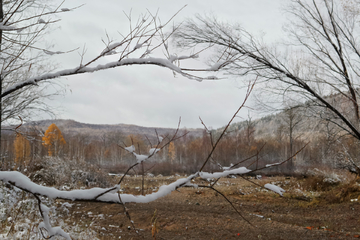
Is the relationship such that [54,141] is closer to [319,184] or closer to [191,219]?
[191,219]

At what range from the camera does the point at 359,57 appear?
5.91 metres

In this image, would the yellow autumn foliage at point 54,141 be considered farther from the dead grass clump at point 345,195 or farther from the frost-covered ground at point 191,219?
the dead grass clump at point 345,195

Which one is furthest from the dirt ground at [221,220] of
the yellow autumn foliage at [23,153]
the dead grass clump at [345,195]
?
the yellow autumn foliage at [23,153]

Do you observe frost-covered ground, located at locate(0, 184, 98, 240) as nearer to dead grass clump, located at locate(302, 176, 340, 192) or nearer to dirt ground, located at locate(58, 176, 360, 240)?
dirt ground, located at locate(58, 176, 360, 240)

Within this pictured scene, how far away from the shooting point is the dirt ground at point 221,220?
17.7 feet

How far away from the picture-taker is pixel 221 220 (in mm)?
6414

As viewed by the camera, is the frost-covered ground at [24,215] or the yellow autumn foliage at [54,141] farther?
the yellow autumn foliage at [54,141]

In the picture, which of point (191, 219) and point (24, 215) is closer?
point (24, 215)

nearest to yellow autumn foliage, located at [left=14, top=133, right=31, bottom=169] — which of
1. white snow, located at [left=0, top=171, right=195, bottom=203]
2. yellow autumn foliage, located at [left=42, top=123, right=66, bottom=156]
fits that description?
yellow autumn foliage, located at [left=42, top=123, right=66, bottom=156]

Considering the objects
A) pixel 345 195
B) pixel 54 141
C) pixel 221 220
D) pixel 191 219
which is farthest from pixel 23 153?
pixel 54 141

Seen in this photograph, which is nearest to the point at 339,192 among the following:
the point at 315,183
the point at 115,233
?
the point at 315,183

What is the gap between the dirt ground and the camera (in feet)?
17.7

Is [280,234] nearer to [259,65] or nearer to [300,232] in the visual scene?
[300,232]

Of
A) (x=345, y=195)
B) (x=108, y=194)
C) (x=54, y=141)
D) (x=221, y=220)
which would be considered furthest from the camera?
(x=54, y=141)
